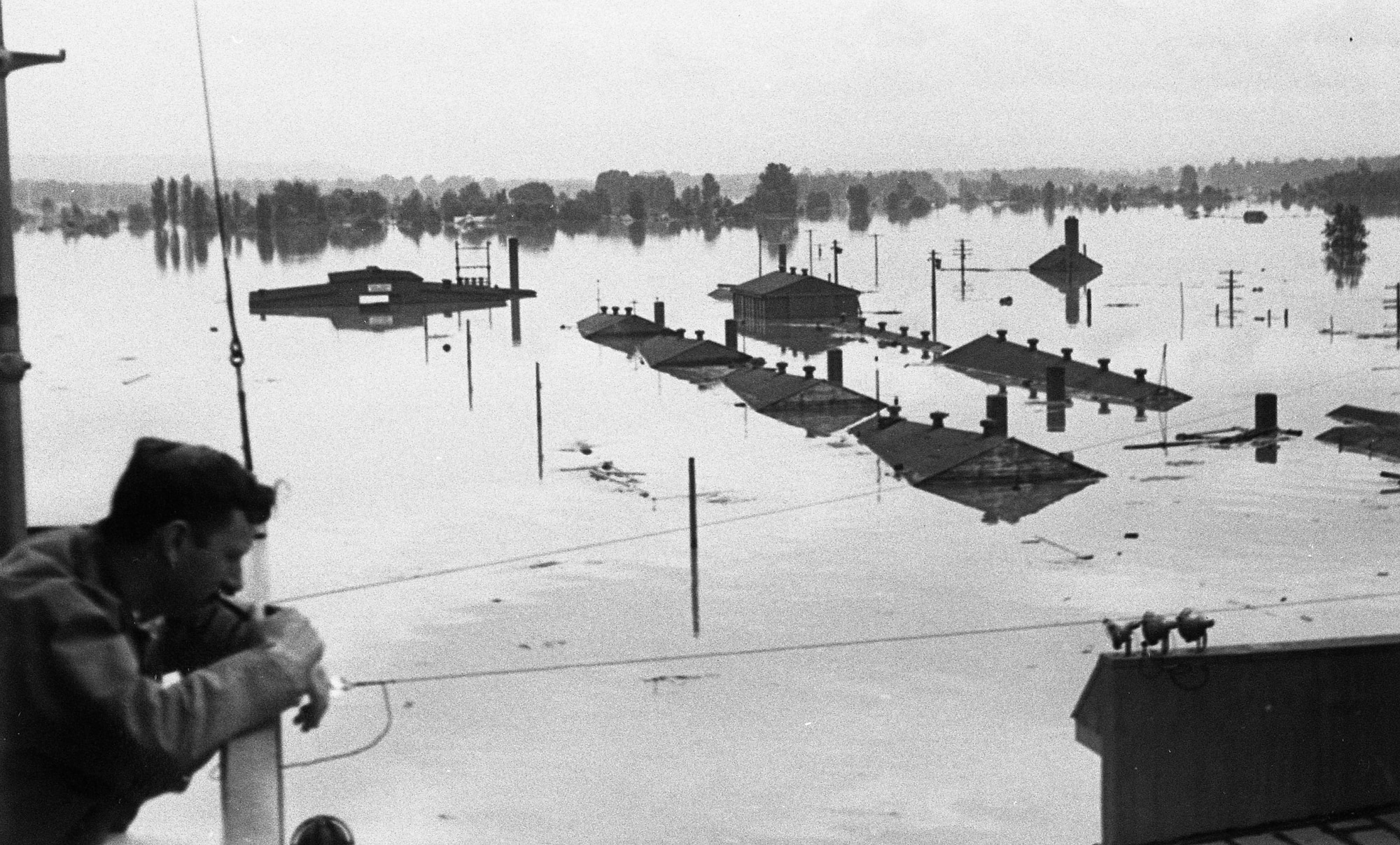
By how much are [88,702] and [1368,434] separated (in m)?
51.2

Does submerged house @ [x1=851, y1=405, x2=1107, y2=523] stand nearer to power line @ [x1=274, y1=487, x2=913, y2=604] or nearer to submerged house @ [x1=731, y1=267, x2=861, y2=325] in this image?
power line @ [x1=274, y1=487, x2=913, y2=604]

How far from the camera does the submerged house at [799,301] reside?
86.4m

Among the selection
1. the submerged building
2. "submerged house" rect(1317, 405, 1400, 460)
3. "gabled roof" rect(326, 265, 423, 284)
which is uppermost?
"gabled roof" rect(326, 265, 423, 284)

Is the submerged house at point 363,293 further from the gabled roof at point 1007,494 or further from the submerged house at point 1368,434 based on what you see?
the gabled roof at point 1007,494

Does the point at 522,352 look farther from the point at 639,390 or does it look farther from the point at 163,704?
the point at 163,704

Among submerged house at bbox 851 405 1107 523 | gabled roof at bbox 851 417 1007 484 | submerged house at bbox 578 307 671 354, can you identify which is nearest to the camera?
submerged house at bbox 851 405 1107 523

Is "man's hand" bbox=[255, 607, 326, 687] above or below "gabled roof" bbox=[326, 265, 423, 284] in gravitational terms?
above

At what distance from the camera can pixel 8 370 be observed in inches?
201

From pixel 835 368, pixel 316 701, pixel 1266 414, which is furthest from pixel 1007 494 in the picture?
pixel 316 701

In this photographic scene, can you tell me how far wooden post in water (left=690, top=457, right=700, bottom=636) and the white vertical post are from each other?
29.1 m

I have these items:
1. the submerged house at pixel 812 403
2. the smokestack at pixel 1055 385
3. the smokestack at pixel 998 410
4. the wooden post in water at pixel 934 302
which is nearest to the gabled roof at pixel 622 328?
the wooden post in water at pixel 934 302

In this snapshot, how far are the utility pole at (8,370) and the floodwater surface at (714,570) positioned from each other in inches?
101

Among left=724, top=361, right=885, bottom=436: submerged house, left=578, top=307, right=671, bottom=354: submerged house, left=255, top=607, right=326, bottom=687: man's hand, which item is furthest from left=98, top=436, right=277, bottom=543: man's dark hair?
left=578, top=307, right=671, bottom=354: submerged house

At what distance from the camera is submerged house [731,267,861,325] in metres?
86.4
